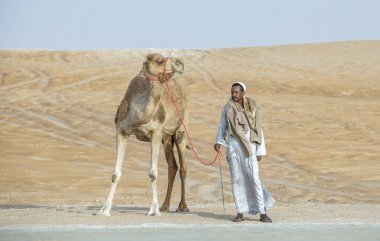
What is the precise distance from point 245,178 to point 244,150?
1.26ft

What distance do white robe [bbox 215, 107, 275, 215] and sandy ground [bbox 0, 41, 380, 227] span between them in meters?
0.44

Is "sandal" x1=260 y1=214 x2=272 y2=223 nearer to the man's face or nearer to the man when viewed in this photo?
the man

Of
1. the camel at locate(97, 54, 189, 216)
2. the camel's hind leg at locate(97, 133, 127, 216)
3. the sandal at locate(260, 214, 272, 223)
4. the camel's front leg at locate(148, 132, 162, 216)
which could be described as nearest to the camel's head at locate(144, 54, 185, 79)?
the camel at locate(97, 54, 189, 216)

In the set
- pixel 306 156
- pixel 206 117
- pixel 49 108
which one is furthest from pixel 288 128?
pixel 49 108

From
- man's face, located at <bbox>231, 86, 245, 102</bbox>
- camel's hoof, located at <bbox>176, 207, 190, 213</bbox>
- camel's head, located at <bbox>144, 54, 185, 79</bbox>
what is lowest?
camel's hoof, located at <bbox>176, 207, 190, 213</bbox>

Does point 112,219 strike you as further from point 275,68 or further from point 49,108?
point 275,68

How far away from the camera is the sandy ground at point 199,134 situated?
1483cm

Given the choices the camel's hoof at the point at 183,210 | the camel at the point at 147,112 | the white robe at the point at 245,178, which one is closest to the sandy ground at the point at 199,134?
the camel's hoof at the point at 183,210

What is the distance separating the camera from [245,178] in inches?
480

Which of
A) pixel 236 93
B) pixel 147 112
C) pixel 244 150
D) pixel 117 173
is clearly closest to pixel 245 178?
pixel 244 150

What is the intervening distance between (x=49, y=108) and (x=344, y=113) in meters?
10.6

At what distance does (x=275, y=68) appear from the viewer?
49062 mm

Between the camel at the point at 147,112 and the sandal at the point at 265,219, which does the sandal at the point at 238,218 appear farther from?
the camel at the point at 147,112

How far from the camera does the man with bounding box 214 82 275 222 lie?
1202 cm
